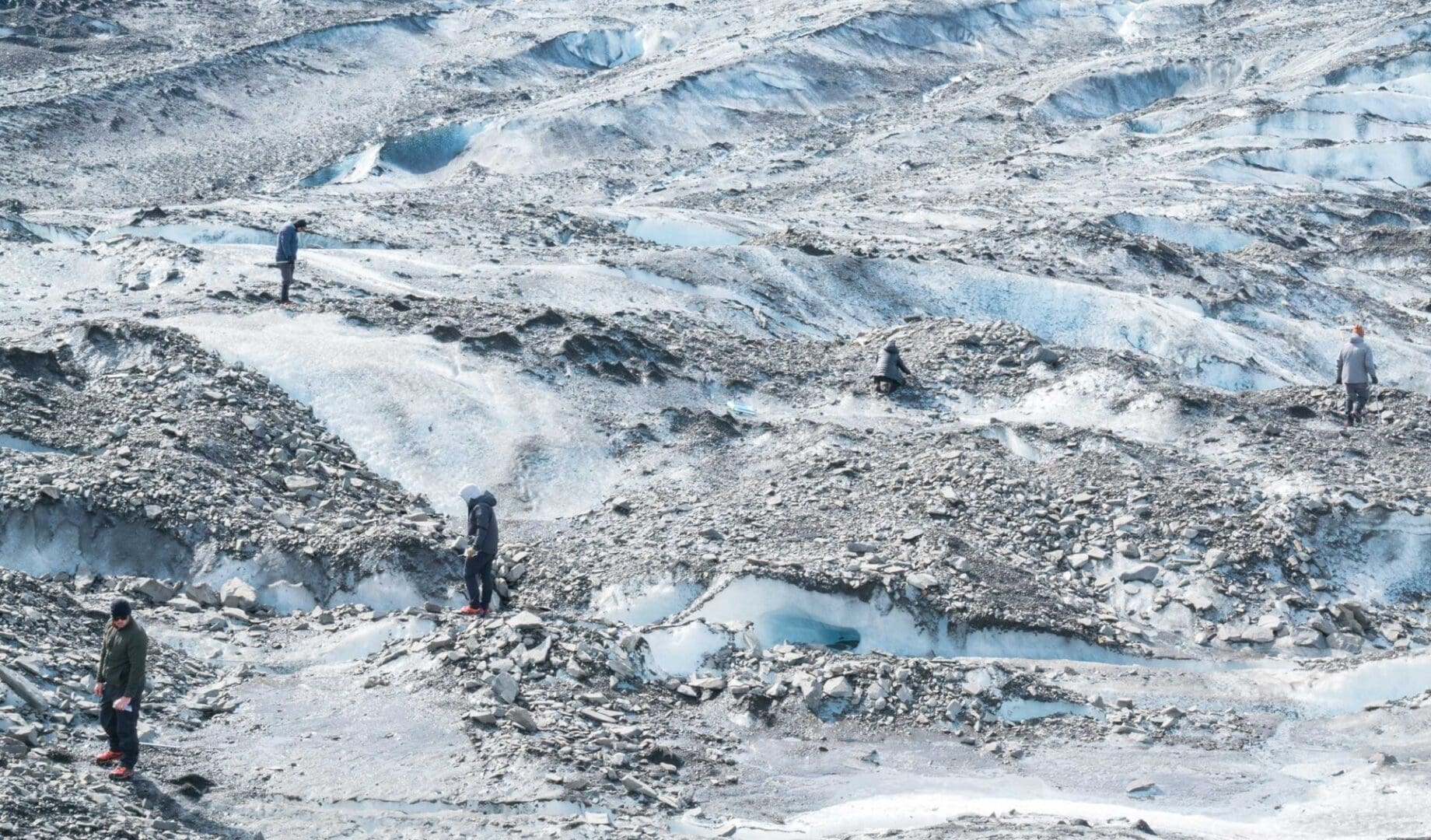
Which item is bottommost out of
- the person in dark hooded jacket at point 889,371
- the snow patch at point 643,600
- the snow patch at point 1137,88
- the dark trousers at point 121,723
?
the snow patch at point 643,600

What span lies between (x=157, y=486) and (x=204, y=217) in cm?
1253

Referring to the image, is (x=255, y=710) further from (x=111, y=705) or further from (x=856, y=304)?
(x=856, y=304)

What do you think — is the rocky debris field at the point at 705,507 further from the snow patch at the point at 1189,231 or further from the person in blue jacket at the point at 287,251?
the person in blue jacket at the point at 287,251

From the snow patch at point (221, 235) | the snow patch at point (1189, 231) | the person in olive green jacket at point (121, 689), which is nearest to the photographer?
the person in olive green jacket at point (121, 689)

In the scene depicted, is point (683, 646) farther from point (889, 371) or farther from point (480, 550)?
point (889, 371)

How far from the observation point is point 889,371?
65.9 ft

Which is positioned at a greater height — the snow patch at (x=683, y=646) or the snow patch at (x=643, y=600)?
the snow patch at (x=683, y=646)

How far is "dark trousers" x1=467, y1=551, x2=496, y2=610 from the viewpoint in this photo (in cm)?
1315

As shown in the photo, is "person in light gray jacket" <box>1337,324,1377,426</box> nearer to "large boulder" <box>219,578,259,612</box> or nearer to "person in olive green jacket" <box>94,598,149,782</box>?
"large boulder" <box>219,578,259,612</box>

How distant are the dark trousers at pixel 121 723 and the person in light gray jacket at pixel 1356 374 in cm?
1480

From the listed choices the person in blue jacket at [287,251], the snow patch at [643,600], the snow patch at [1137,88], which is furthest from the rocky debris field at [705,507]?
the snow patch at [1137,88]

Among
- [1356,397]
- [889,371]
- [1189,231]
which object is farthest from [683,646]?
[1189,231]

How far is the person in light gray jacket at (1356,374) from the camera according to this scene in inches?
738

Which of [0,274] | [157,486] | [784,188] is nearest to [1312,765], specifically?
[157,486]
